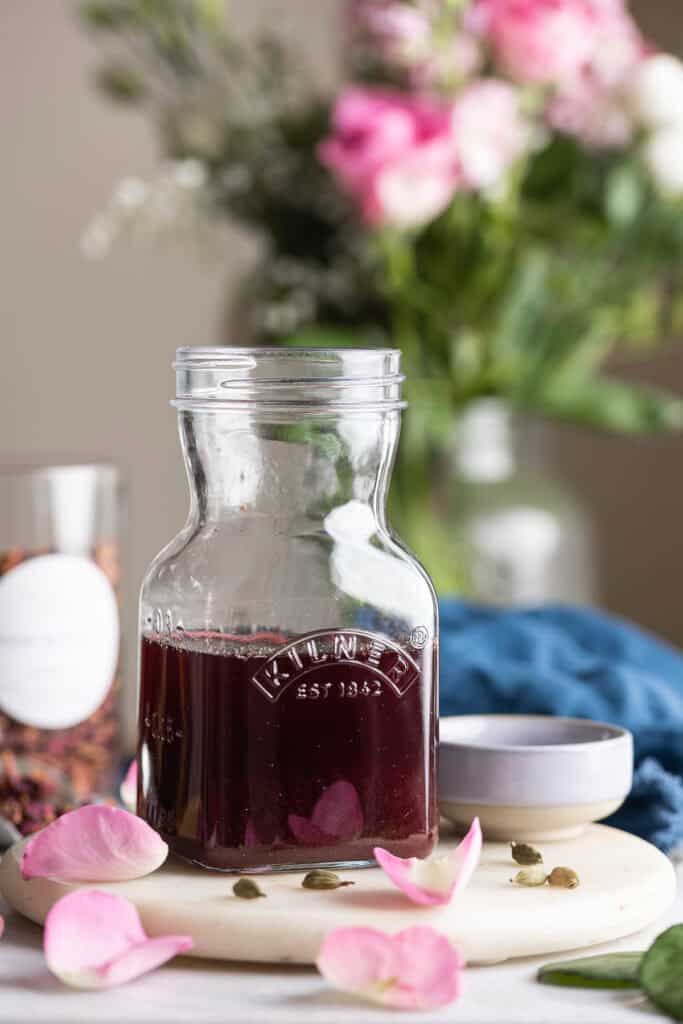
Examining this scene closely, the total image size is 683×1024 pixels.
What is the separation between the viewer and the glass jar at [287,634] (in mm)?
570

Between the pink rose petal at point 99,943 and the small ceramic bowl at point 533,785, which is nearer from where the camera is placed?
the pink rose petal at point 99,943

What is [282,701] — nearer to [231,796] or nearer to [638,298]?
[231,796]

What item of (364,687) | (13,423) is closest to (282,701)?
(364,687)

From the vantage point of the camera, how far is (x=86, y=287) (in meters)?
1.66

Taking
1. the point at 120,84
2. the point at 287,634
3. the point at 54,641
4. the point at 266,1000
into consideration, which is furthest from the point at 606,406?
the point at 266,1000

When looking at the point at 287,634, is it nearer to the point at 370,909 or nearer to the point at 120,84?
the point at 370,909

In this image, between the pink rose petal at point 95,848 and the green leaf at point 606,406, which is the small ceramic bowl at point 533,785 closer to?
the pink rose petal at point 95,848

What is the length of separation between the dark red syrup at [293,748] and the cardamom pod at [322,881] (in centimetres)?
1

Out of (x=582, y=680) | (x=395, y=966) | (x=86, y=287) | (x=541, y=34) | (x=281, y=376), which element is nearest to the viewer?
(x=395, y=966)

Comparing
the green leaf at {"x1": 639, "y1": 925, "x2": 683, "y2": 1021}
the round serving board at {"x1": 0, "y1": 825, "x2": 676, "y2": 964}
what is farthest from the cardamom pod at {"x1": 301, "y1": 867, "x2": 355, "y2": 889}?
the green leaf at {"x1": 639, "y1": 925, "x2": 683, "y2": 1021}

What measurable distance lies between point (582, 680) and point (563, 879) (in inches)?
11.4

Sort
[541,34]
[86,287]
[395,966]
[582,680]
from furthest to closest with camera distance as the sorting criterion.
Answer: [86,287]
[541,34]
[582,680]
[395,966]

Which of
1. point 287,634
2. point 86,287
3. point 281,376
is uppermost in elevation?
point 86,287

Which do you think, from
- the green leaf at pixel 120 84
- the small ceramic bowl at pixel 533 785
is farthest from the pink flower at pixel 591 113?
the small ceramic bowl at pixel 533 785
